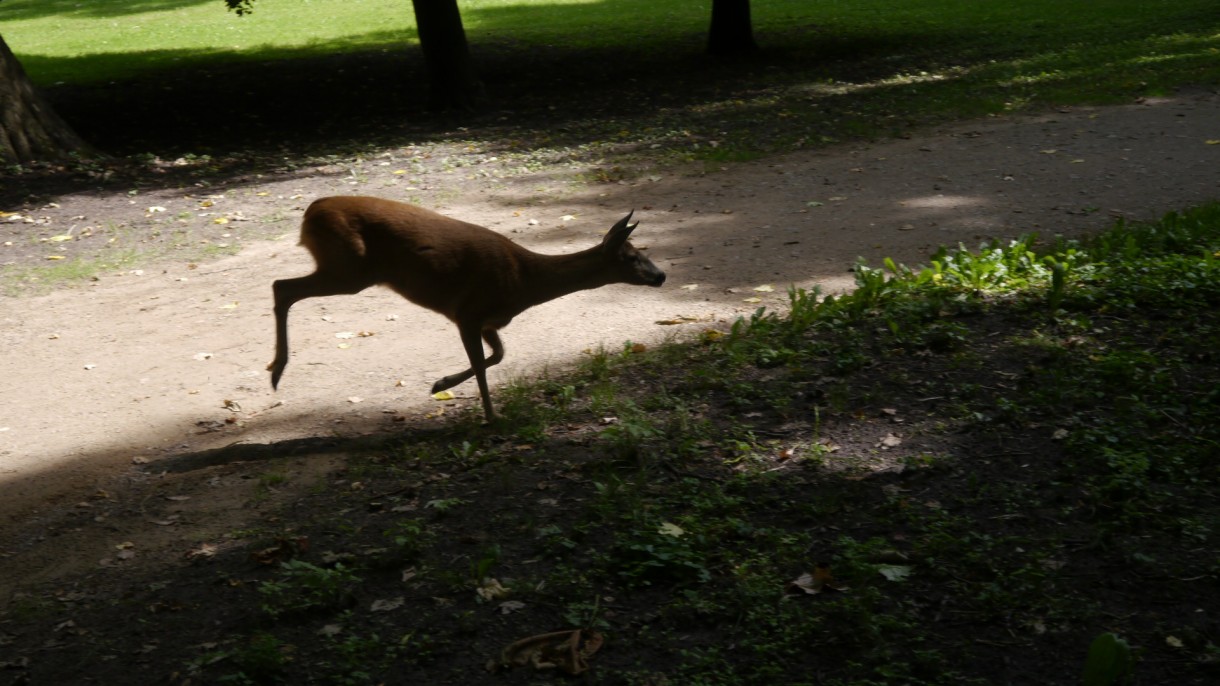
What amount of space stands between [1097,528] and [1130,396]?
1.26 meters

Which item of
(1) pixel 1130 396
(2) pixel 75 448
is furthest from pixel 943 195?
(2) pixel 75 448

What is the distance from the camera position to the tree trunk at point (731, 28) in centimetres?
1895

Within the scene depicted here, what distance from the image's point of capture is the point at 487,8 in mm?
28609

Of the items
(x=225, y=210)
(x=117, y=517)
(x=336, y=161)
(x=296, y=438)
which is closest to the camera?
(x=117, y=517)

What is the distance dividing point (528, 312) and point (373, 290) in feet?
4.57

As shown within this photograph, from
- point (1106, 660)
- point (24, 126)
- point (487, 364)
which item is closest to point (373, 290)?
→ point (487, 364)

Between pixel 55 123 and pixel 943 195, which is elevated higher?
pixel 55 123

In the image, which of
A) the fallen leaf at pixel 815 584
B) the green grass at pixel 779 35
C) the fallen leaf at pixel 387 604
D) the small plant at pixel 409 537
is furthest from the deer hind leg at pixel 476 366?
the green grass at pixel 779 35

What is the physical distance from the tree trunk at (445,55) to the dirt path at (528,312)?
3.88 meters

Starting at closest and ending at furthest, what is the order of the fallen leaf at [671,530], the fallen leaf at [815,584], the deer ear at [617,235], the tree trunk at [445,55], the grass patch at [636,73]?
the fallen leaf at [815,584] → the fallen leaf at [671,530] → the deer ear at [617,235] → the grass patch at [636,73] → the tree trunk at [445,55]

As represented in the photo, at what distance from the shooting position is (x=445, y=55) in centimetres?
1502

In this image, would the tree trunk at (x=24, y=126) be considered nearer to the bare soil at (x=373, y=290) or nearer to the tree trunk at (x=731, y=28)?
the bare soil at (x=373, y=290)

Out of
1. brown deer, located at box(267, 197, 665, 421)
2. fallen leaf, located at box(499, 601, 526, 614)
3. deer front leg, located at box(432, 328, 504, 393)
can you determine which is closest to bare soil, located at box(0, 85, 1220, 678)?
deer front leg, located at box(432, 328, 504, 393)

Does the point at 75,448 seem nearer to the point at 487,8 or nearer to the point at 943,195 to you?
the point at 943,195
